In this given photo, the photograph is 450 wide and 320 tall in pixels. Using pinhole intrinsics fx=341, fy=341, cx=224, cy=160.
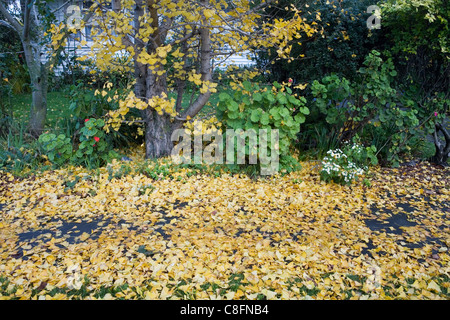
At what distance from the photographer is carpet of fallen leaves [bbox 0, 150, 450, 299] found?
2.43 metres

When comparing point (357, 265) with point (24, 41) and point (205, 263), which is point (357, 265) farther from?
point (24, 41)

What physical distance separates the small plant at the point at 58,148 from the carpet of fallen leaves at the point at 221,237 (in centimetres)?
21

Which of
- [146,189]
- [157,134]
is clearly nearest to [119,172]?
[146,189]

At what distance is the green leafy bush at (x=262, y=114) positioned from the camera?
4.30 m

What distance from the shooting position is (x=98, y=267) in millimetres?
2596

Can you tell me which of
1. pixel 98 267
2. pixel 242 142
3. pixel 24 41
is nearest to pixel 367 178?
pixel 242 142

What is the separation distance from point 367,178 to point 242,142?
1783 millimetres

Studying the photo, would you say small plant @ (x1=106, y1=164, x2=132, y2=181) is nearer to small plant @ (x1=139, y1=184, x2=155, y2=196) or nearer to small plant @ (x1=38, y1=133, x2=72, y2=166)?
small plant @ (x1=139, y1=184, x2=155, y2=196)

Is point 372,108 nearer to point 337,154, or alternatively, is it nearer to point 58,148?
point 337,154

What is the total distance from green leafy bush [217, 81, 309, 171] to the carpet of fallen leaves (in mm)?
470

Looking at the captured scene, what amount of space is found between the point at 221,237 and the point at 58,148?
8.91 ft

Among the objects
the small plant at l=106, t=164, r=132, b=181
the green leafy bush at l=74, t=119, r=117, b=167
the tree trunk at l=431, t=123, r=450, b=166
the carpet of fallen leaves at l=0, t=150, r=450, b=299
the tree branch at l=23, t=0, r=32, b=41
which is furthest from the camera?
the tree trunk at l=431, t=123, r=450, b=166

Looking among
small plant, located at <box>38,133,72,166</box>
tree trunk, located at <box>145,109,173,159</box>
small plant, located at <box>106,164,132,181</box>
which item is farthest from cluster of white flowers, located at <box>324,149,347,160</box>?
small plant, located at <box>38,133,72,166</box>

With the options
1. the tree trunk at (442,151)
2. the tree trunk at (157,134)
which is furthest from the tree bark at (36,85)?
the tree trunk at (442,151)
